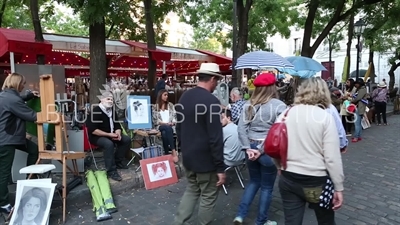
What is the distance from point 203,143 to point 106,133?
106 inches

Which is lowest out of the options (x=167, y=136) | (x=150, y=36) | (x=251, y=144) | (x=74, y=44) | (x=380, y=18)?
(x=167, y=136)

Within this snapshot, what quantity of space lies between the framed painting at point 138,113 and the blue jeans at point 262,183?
3298 mm

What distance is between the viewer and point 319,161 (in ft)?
7.73

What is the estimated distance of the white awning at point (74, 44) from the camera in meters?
9.77

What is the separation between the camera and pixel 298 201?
2477 mm

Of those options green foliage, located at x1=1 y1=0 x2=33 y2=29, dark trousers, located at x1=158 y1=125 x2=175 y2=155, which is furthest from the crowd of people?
green foliage, located at x1=1 y1=0 x2=33 y2=29

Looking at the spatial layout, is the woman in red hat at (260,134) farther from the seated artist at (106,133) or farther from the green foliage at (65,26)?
the green foliage at (65,26)

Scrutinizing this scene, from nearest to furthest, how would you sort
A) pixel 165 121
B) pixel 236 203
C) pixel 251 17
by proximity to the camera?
pixel 236 203, pixel 165 121, pixel 251 17

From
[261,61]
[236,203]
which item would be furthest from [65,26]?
[236,203]

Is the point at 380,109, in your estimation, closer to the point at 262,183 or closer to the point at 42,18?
the point at 262,183

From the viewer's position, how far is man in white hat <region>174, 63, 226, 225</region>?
302 cm

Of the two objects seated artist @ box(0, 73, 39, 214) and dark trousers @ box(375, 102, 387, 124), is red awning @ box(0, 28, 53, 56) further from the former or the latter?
dark trousers @ box(375, 102, 387, 124)

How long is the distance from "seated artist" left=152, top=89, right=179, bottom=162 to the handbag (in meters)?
3.69

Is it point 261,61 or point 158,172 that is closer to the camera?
point 158,172
